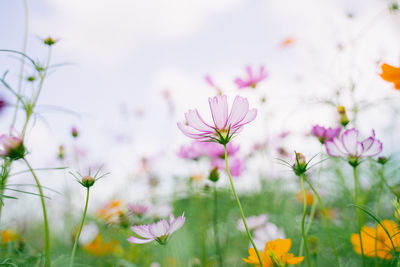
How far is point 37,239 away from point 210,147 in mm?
1079

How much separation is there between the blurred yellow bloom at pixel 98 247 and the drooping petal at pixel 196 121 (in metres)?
0.81

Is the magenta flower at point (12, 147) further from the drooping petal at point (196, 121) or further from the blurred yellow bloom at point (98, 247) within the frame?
the blurred yellow bloom at point (98, 247)

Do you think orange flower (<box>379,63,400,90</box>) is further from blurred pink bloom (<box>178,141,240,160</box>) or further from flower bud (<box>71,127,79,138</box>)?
flower bud (<box>71,127,79,138</box>)

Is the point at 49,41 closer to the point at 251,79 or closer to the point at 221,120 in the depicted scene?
the point at 221,120

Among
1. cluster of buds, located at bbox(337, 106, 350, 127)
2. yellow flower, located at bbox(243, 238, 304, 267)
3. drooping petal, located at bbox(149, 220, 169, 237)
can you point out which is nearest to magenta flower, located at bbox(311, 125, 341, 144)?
cluster of buds, located at bbox(337, 106, 350, 127)

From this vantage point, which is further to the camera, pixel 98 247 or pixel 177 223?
pixel 98 247

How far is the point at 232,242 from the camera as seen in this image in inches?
50.0

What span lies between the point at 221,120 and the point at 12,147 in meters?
0.31

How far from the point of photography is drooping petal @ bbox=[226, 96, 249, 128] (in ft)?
1.49

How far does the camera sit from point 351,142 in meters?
0.52

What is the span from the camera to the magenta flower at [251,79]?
98cm

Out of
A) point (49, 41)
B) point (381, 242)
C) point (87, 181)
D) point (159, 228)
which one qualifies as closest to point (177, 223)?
point (159, 228)

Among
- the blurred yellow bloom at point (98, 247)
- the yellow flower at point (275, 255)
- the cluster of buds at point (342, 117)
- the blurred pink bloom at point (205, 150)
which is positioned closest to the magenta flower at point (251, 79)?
the blurred pink bloom at point (205, 150)

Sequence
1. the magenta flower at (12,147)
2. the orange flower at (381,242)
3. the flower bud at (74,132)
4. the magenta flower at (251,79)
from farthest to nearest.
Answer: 1. the magenta flower at (251,79)
2. the flower bud at (74,132)
3. the orange flower at (381,242)
4. the magenta flower at (12,147)
